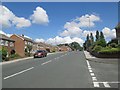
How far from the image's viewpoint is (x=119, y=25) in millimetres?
68375

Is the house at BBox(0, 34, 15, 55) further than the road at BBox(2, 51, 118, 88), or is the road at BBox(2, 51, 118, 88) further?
the house at BBox(0, 34, 15, 55)

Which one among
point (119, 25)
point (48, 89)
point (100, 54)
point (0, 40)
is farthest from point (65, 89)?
point (119, 25)

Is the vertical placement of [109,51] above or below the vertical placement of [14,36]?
below

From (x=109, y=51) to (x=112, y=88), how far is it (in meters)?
28.5

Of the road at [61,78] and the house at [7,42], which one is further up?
the house at [7,42]

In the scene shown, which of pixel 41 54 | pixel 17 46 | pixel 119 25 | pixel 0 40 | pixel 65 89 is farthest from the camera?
pixel 17 46

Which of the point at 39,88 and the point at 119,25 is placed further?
the point at 119,25

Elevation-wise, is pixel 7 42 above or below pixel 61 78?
above

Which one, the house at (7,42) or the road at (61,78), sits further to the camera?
the house at (7,42)

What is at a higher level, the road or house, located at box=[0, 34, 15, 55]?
house, located at box=[0, 34, 15, 55]

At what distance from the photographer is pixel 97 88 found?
32.5 ft

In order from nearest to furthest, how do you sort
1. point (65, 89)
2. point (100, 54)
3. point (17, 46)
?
1. point (65, 89)
2. point (100, 54)
3. point (17, 46)

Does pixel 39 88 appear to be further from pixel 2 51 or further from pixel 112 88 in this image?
pixel 2 51

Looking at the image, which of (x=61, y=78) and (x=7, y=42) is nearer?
(x=61, y=78)
